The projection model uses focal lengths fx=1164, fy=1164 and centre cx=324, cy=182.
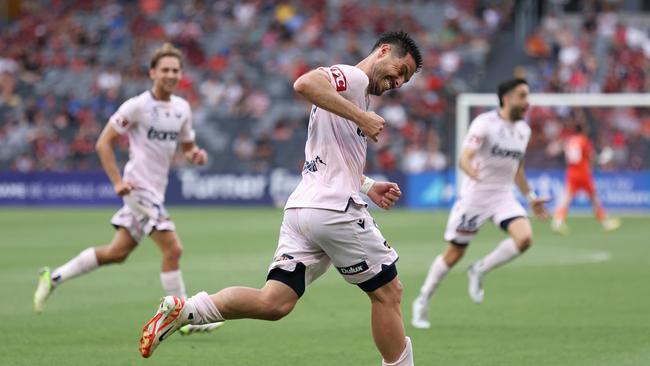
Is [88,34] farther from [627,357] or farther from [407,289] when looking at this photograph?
[627,357]

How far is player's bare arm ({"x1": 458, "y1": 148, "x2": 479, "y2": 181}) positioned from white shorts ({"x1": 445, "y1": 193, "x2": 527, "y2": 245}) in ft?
1.22

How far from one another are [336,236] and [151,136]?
4.68m

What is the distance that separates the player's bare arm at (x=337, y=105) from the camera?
670cm

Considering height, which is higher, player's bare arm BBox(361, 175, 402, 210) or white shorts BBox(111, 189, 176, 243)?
player's bare arm BBox(361, 175, 402, 210)

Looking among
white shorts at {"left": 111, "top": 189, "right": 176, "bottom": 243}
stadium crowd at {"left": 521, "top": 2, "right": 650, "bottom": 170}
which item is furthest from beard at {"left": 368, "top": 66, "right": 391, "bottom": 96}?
stadium crowd at {"left": 521, "top": 2, "right": 650, "bottom": 170}

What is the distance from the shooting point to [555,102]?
31531 mm

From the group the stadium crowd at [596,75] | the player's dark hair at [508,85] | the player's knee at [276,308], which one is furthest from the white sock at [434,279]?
the stadium crowd at [596,75]

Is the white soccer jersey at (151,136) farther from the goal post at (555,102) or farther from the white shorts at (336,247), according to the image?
the goal post at (555,102)

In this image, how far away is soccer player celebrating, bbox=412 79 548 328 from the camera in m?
12.1

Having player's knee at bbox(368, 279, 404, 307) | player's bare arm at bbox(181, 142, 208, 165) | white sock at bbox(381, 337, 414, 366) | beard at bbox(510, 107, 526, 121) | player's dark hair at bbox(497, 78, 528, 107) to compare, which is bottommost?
white sock at bbox(381, 337, 414, 366)

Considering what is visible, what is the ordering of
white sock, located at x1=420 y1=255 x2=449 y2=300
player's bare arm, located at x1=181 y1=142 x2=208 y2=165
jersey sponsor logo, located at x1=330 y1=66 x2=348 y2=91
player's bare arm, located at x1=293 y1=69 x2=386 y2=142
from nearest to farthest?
player's bare arm, located at x1=293 y1=69 x2=386 y2=142 < jersey sponsor logo, located at x1=330 y1=66 x2=348 y2=91 < player's bare arm, located at x1=181 y1=142 x2=208 y2=165 < white sock, located at x1=420 y1=255 x2=449 y2=300

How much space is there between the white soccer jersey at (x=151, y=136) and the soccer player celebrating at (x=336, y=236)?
4247 mm

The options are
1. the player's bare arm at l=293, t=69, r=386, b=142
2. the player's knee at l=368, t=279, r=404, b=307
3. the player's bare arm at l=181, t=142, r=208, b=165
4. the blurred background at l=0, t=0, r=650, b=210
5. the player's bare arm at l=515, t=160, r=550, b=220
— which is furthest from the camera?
the blurred background at l=0, t=0, r=650, b=210

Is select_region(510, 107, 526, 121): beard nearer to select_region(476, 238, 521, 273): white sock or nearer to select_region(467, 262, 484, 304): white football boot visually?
select_region(476, 238, 521, 273): white sock
